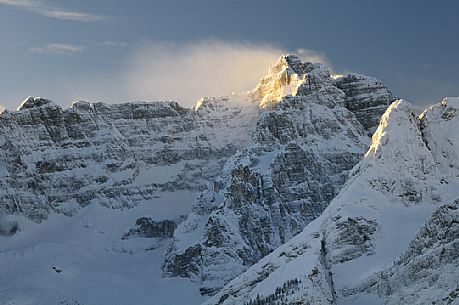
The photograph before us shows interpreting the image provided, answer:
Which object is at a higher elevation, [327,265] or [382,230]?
[382,230]

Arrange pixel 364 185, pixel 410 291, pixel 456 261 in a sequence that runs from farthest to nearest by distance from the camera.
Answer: pixel 364 185 → pixel 410 291 → pixel 456 261

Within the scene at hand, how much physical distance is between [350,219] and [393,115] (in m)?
22.0

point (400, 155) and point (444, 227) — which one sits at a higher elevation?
point (400, 155)

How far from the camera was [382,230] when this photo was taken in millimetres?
124688

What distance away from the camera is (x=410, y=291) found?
313 feet

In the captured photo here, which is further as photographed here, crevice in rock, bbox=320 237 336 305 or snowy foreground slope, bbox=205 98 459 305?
crevice in rock, bbox=320 237 336 305

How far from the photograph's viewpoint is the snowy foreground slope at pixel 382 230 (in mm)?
101000

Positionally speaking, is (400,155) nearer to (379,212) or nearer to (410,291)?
(379,212)

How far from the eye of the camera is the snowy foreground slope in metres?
101

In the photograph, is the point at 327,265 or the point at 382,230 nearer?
the point at 327,265

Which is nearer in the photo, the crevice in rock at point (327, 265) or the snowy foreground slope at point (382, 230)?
the snowy foreground slope at point (382, 230)

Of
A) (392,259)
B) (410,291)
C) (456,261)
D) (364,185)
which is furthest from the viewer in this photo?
(364,185)

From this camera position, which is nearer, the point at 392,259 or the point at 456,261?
the point at 456,261

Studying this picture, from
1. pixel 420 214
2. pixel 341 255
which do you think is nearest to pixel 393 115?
pixel 420 214
